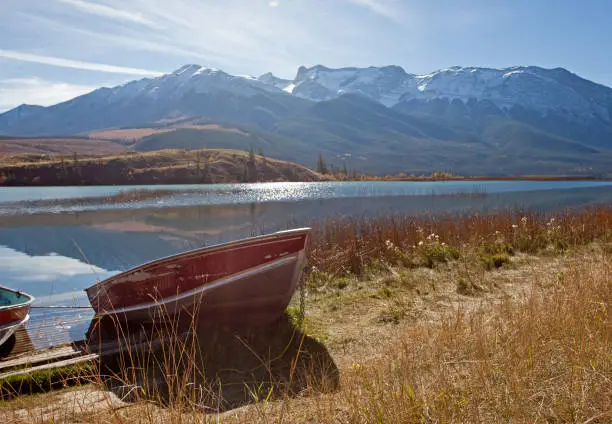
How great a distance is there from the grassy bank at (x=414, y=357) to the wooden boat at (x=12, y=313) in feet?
9.91

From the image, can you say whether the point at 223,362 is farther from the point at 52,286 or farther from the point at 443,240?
the point at 443,240

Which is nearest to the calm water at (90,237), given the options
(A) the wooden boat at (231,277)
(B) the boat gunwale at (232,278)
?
(A) the wooden boat at (231,277)

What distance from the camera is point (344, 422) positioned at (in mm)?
3850

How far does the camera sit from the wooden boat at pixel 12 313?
26.8ft

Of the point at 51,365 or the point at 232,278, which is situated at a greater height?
the point at 232,278

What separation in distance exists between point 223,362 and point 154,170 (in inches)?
3667

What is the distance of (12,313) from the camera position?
27.7ft

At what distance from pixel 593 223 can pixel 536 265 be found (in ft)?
20.9

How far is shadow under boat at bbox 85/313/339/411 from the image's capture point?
545 cm

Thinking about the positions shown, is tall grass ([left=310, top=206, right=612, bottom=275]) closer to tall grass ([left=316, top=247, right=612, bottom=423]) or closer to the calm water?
the calm water

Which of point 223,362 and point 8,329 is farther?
point 8,329

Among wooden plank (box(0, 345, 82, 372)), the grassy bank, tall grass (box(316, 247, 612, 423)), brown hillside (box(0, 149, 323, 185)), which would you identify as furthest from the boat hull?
brown hillside (box(0, 149, 323, 185))

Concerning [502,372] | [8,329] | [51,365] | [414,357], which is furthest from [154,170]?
[502,372]

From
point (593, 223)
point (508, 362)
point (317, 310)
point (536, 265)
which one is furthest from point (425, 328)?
point (593, 223)
